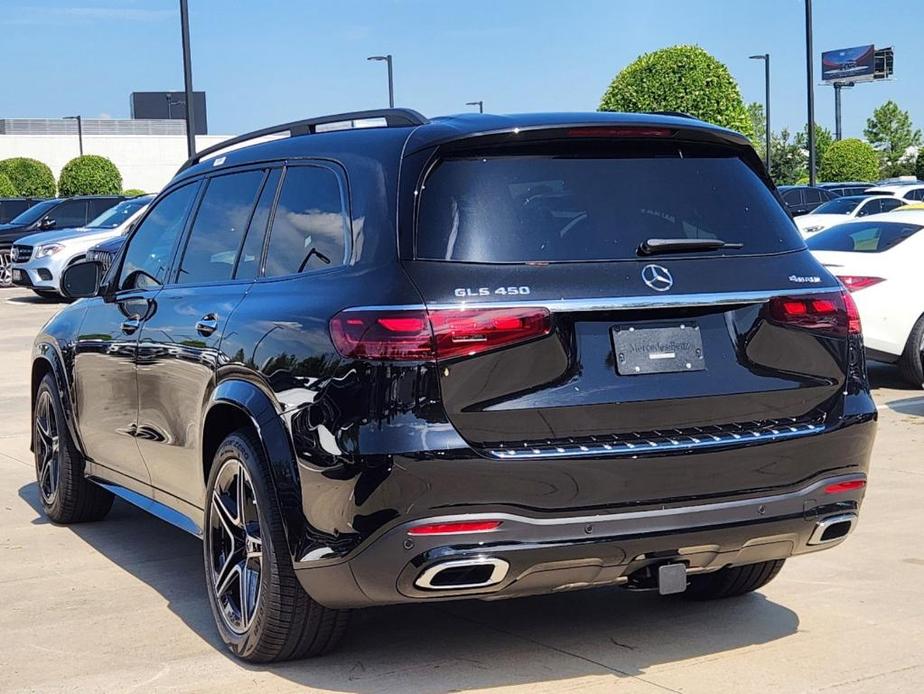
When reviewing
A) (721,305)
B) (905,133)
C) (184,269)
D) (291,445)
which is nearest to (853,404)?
(721,305)

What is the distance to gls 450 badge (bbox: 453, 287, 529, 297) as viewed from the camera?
4.11 m

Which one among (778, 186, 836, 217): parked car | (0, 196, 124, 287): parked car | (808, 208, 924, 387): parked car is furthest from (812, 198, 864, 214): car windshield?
(808, 208, 924, 387): parked car

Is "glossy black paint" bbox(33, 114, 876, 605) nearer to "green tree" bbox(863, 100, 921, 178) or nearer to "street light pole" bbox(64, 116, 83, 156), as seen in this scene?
"street light pole" bbox(64, 116, 83, 156)

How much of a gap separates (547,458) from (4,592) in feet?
9.74

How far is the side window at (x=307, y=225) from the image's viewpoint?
4.60 metres

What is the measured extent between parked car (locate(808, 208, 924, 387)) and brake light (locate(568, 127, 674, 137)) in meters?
7.42

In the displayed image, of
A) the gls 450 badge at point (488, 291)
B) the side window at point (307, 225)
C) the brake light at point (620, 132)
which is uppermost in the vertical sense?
the brake light at point (620, 132)

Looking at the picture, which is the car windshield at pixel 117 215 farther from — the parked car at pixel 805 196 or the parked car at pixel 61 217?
the parked car at pixel 805 196

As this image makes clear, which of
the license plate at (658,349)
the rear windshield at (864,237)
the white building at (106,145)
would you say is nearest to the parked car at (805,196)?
the rear windshield at (864,237)

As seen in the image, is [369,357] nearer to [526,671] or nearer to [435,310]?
[435,310]

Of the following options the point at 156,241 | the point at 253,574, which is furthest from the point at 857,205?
the point at 253,574

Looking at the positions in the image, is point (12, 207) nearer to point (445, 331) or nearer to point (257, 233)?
point (257, 233)

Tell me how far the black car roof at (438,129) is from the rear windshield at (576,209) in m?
0.10

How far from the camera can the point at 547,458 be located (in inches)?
160
